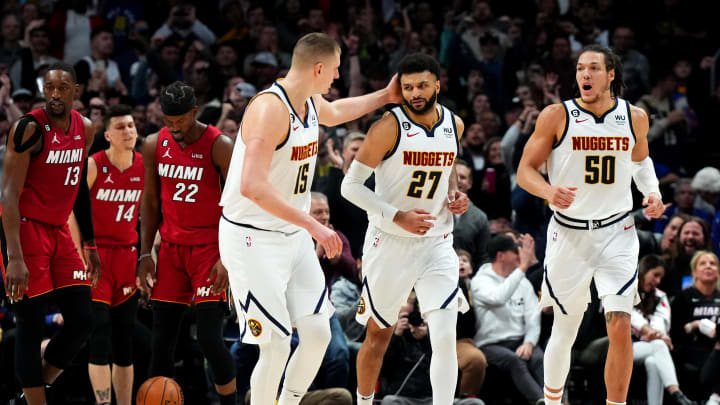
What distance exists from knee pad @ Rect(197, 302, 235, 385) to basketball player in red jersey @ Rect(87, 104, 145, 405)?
1.05m

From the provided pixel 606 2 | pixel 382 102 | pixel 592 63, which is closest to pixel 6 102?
pixel 382 102

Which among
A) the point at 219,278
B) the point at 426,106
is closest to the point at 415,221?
the point at 426,106

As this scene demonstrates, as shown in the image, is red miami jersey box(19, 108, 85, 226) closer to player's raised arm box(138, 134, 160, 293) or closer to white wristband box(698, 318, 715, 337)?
player's raised arm box(138, 134, 160, 293)

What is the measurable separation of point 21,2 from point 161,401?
32.5 ft

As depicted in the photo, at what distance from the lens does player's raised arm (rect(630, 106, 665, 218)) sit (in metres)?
6.34

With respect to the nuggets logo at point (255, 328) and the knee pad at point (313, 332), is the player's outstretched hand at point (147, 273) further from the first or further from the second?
the knee pad at point (313, 332)

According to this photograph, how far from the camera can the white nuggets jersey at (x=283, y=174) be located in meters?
5.26

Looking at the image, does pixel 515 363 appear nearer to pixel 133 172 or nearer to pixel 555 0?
pixel 133 172

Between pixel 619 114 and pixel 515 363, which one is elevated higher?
pixel 619 114

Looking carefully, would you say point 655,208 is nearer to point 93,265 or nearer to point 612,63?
point 612,63

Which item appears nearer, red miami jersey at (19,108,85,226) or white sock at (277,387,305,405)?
white sock at (277,387,305,405)

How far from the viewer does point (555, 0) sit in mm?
13883

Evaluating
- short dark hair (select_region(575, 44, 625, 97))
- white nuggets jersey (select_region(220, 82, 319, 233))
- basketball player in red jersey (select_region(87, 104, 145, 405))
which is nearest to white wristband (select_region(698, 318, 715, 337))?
short dark hair (select_region(575, 44, 625, 97))

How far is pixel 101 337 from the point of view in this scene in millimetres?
7094
